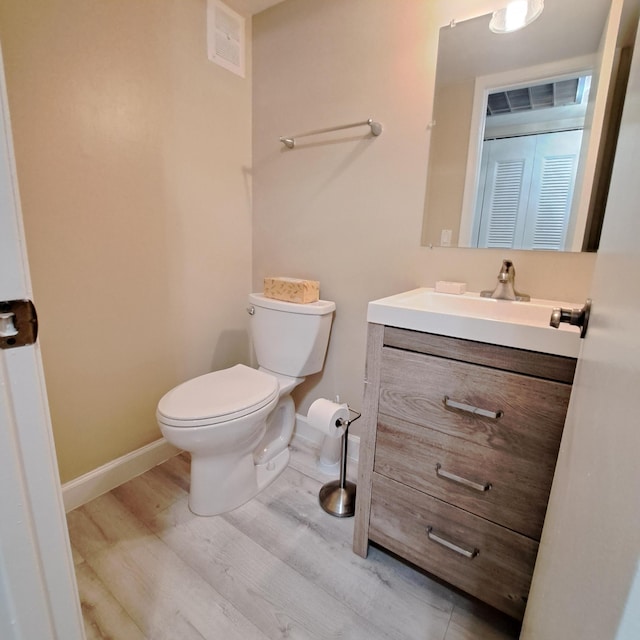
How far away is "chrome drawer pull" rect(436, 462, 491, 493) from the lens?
875 millimetres

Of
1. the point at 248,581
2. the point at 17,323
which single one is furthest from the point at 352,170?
the point at 248,581

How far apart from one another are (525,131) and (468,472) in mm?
1089

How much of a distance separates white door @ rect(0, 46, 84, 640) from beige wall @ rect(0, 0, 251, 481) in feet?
2.88

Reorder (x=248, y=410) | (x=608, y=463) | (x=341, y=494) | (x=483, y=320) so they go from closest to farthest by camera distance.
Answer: (x=608, y=463)
(x=483, y=320)
(x=248, y=410)
(x=341, y=494)

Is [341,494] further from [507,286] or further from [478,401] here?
[507,286]

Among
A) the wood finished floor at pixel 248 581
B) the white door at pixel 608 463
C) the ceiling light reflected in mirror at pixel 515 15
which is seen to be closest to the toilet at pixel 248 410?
the wood finished floor at pixel 248 581

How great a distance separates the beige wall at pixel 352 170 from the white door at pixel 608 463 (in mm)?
750

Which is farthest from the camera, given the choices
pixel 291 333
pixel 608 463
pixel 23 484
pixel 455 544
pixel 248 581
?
pixel 291 333

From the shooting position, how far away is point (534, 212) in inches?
44.6

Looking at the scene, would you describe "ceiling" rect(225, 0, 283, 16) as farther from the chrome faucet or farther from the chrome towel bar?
the chrome faucet

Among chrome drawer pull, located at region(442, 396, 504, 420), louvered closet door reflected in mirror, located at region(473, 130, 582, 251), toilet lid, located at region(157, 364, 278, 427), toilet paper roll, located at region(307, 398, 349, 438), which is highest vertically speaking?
louvered closet door reflected in mirror, located at region(473, 130, 582, 251)

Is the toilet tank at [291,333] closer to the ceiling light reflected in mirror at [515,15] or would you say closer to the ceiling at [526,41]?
the ceiling at [526,41]

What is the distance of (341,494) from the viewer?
1.39 m

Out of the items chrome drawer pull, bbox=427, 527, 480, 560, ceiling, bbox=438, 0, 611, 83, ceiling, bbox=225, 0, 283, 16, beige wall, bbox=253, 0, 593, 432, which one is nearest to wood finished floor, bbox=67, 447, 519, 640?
chrome drawer pull, bbox=427, 527, 480, 560
